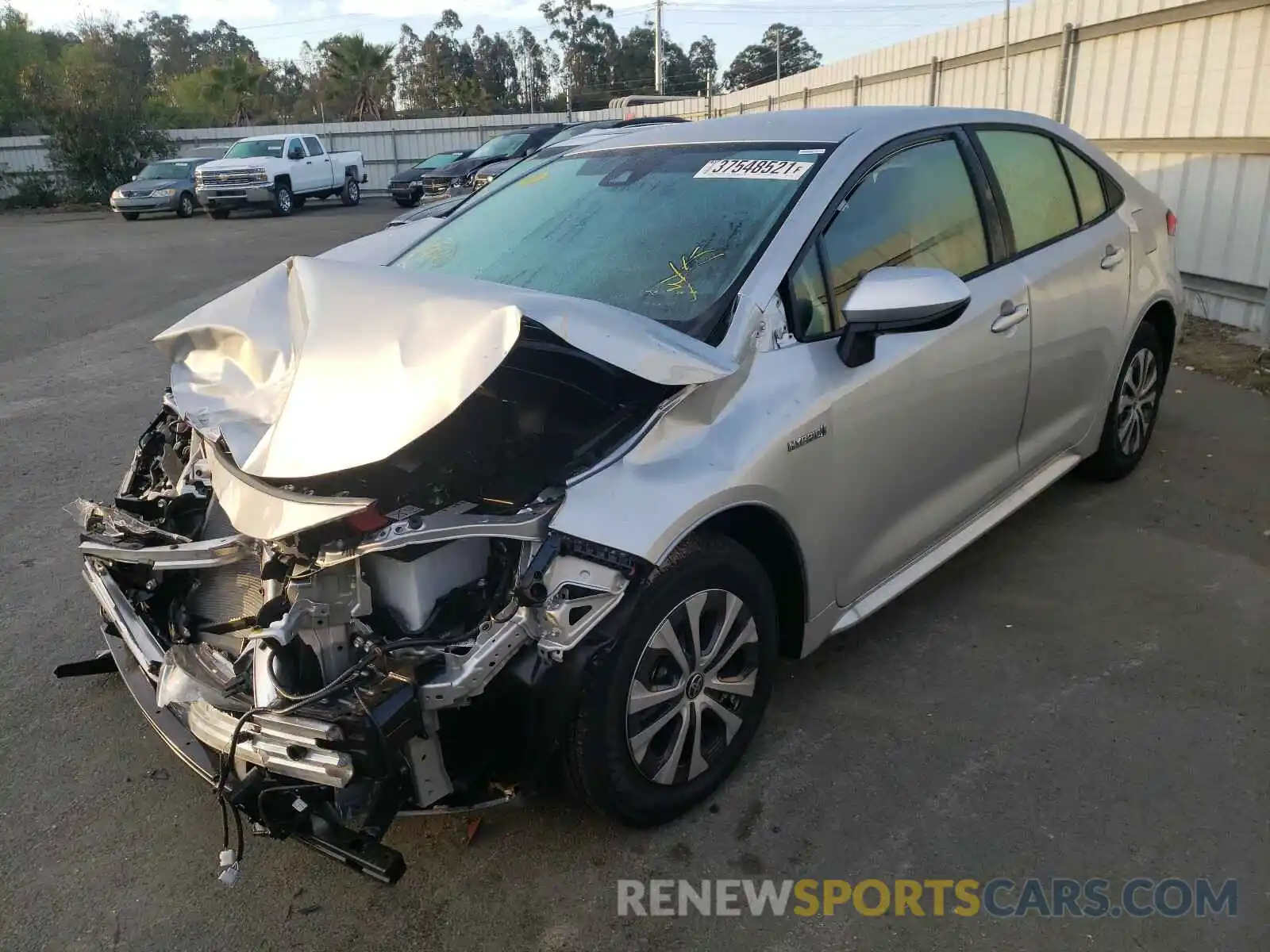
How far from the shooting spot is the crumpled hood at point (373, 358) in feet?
7.45

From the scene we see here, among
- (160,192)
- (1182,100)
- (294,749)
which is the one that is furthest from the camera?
(160,192)

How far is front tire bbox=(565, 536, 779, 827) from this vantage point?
2.44m

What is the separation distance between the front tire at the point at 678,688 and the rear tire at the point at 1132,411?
2.62 metres

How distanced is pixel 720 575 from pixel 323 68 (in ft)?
225

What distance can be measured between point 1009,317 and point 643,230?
55.6 inches

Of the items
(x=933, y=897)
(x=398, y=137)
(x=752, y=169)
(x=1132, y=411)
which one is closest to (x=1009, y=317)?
(x=752, y=169)

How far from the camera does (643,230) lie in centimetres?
327

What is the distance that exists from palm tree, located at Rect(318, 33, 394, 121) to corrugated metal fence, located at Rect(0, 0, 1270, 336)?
52907mm

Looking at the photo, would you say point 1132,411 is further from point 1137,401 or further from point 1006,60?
point 1006,60

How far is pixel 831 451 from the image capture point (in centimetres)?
293

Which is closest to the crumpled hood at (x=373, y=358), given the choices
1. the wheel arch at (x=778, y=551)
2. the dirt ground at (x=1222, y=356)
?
the wheel arch at (x=778, y=551)

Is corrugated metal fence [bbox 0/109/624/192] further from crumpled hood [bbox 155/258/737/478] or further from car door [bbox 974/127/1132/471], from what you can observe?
crumpled hood [bbox 155/258/737/478]

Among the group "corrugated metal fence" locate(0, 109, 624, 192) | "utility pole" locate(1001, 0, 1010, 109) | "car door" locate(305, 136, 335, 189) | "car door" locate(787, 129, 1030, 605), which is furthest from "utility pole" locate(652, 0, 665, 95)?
"car door" locate(787, 129, 1030, 605)

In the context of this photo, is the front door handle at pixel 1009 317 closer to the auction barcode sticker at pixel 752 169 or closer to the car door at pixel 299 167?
the auction barcode sticker at pixel 752 169
